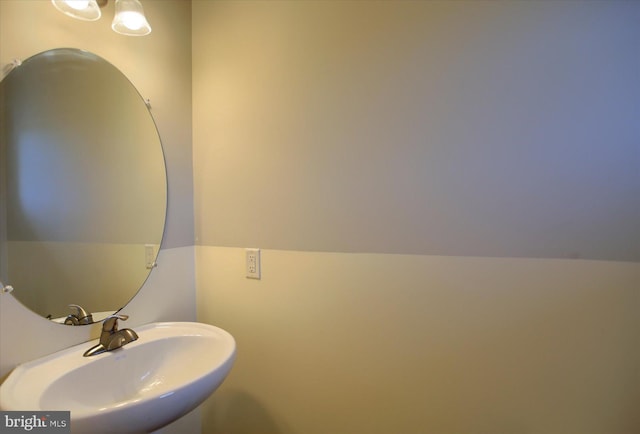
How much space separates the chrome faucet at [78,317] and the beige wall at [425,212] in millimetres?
458

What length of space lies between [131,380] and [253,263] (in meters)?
0.55

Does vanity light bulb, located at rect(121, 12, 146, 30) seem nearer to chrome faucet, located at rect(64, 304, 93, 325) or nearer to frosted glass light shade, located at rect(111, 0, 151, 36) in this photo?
frosted glass light shade, located at rect(111, 0, 151, 36)

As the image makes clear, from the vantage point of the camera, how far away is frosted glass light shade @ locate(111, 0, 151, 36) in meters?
0.92

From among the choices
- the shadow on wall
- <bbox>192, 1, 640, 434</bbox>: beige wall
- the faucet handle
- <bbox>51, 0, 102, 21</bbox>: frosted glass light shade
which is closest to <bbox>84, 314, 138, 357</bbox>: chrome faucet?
the faucet handle

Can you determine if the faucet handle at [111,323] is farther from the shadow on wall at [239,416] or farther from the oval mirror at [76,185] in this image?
the shadow on wall at [239,416]

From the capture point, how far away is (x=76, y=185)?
37.9 inches

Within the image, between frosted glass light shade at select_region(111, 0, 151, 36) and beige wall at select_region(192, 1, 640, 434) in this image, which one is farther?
frosted glass light shade at select_region(111, 0, 151, 36)

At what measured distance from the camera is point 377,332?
99 cm

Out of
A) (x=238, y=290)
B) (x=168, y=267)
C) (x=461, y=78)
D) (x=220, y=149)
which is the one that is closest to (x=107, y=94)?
(x=220, y=149)

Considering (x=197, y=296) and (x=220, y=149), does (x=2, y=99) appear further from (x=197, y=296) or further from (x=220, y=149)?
(x=197, y=296)

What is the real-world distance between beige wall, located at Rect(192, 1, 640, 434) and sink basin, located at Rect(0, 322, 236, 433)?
25 centimetres

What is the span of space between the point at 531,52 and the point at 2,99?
4.97 ft
